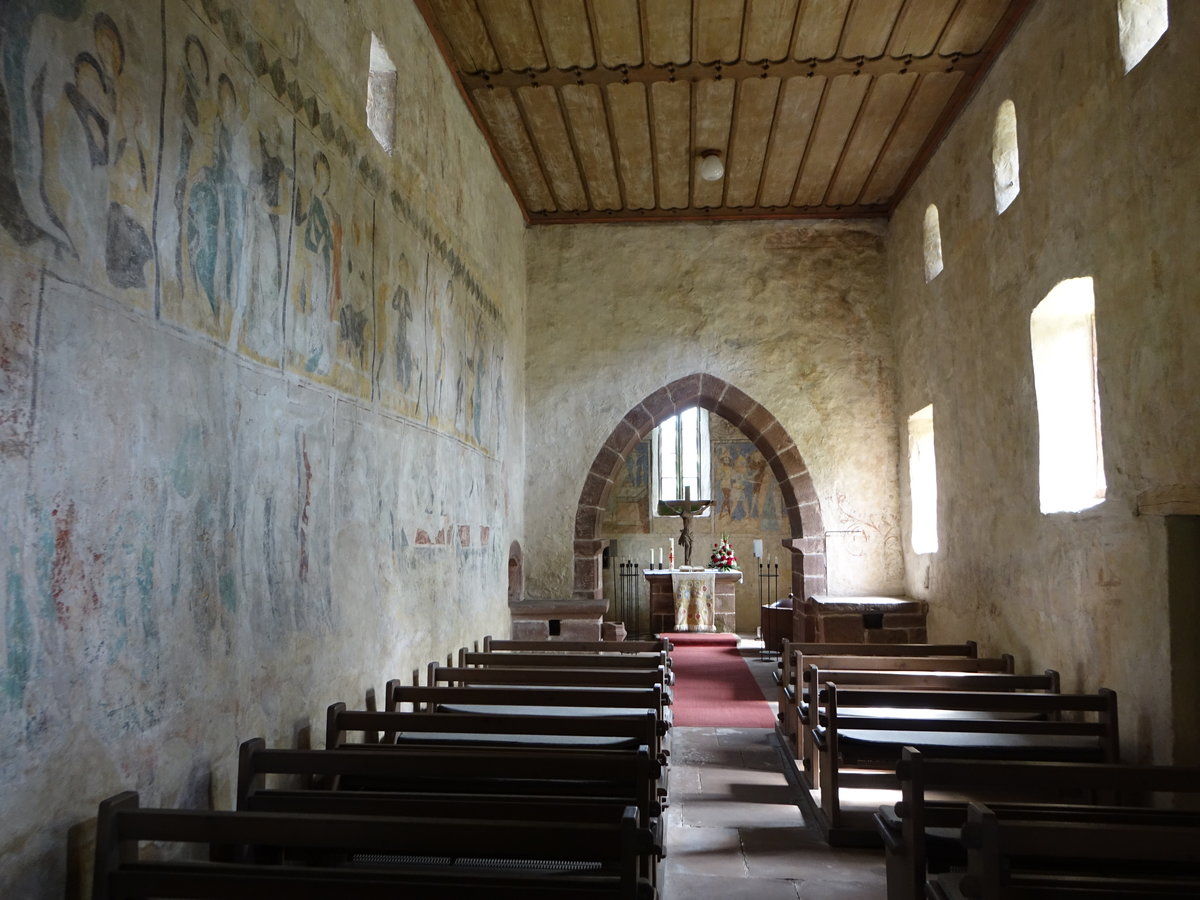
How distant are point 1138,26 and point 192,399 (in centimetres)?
523

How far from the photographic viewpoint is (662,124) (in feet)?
27.8

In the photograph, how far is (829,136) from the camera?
8.72 meters

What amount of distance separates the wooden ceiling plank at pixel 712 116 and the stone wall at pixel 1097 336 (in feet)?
6.84

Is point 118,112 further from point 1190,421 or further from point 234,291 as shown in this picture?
point 1190,421

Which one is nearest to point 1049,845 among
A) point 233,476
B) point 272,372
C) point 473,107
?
point 233,476

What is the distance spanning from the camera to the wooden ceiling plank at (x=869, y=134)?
776 centimetres

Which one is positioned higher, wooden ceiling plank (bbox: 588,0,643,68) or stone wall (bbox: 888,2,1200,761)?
wooden ceiling plank (bbox: 588,0,643,68)

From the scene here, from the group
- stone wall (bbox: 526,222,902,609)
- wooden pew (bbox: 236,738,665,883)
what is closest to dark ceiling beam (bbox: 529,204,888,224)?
Answer: stone wall (bbox: 526,222,902,609)

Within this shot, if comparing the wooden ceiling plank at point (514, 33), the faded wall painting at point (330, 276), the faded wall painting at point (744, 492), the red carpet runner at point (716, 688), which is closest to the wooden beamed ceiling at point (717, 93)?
the wooden ceiling plank at point (514, 33)

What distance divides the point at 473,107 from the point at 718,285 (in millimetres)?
3900

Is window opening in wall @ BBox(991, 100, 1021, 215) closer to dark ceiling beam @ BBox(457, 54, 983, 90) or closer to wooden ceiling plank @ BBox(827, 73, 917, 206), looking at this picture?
dark ceiling beam @ BBox(457, 54, 983, 90)

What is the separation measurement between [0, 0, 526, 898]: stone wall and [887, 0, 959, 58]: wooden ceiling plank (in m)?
3.68

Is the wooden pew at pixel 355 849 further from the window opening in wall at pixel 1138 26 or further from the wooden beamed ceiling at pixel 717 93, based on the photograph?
the wooden beamed ceiling at pixel 717 93

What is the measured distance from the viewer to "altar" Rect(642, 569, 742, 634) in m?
16.6
